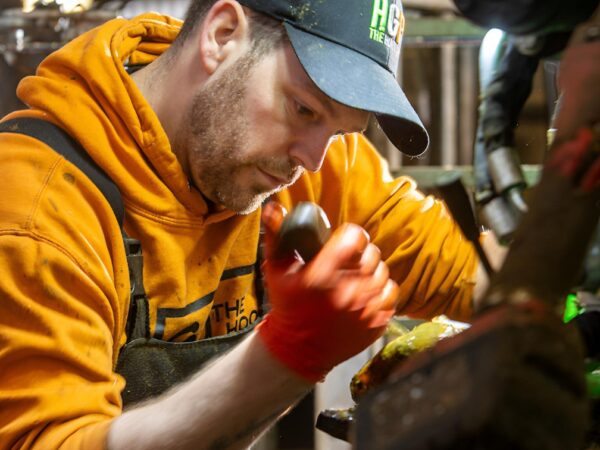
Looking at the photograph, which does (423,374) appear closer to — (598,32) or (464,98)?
(598,32)

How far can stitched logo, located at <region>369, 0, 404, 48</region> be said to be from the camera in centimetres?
156

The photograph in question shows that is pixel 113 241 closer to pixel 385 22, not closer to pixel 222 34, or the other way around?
pixel 222 34

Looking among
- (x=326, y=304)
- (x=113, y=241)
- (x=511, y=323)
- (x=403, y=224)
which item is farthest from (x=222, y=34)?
(x=511, y=323)

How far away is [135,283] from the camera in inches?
60.3

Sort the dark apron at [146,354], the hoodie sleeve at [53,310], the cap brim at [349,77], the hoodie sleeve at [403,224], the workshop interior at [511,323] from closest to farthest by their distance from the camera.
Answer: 1. the workshop interior at [511,323]
2. the hoodie sleeve at [53,310]
3. the cap brim at [349,77]
4. the dark apron at [146,354]
5. the hoodie sleeve at [403,224]

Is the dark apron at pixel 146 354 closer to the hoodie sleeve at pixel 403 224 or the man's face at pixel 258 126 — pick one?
the man's face at pixel 258 126

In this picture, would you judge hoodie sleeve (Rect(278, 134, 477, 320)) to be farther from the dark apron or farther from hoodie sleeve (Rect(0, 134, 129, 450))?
hoodie sleeve (Rect(0, 134, 129, 450))

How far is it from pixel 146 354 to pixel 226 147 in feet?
1.52

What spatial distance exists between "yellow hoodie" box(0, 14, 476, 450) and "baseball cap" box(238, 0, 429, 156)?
346 mm

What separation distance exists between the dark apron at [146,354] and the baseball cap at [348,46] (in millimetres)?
507

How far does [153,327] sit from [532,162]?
340cm

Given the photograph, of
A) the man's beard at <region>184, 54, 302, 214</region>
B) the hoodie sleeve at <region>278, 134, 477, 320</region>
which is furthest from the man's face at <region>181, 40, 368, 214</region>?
the hoodie sleeve at <region>278, 134, 477, 320</region>

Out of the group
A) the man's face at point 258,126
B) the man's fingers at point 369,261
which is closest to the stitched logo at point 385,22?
the man's face at point 258,126

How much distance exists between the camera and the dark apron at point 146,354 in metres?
1.54
